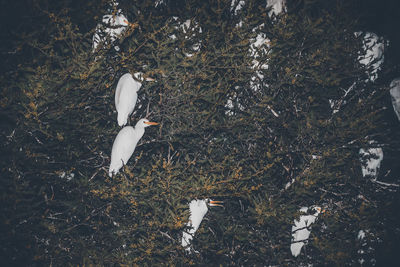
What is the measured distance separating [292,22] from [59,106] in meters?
1.63

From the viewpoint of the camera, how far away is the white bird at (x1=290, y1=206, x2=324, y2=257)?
1967 mm

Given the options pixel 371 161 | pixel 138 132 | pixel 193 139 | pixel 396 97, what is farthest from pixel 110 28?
pixel 396 97

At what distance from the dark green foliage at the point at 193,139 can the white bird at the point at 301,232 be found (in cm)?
6

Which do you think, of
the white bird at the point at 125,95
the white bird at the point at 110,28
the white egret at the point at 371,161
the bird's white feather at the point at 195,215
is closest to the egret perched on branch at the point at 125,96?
the white bird at the point at 125,95

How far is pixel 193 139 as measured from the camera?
1983mm

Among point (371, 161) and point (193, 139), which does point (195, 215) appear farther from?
point (371, 161)

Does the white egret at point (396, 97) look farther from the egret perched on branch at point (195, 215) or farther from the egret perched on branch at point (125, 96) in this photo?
the egret perched on branch at point (125, 96)

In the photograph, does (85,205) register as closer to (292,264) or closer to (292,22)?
(292,264)

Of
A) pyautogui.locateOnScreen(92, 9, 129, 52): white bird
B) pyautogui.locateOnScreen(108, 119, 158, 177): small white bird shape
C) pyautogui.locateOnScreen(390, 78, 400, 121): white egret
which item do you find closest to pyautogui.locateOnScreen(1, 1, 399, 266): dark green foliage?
pyautogui.locateOnScreen(92, 9, 129, 52): white bird

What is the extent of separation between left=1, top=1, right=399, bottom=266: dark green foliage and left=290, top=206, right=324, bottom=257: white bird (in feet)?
0.19

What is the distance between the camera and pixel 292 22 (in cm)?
191

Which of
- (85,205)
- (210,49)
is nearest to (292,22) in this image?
(210,49)

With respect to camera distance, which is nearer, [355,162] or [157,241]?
[157,241]

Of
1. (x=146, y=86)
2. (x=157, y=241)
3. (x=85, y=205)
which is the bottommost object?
(x=157, y=241)
